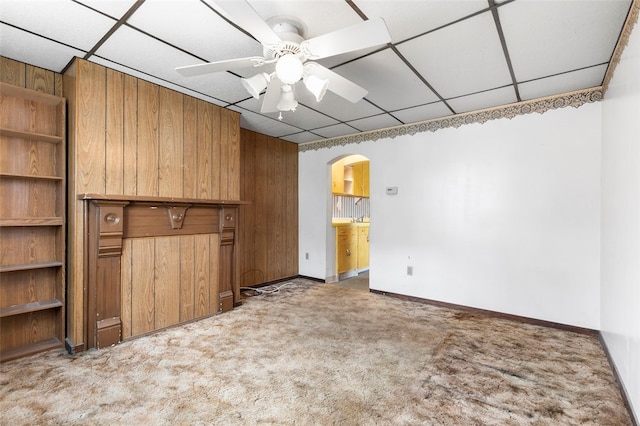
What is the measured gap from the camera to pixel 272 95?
231 centimetres

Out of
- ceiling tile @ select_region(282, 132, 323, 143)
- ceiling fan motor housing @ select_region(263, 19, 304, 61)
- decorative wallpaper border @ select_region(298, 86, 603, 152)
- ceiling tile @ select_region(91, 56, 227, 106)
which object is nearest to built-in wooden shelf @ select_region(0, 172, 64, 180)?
ceiling tile @ select_region(91, 56, 227, 106)

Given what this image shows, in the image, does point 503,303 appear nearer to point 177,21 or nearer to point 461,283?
point 461,283

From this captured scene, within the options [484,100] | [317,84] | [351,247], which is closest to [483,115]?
[484,100]

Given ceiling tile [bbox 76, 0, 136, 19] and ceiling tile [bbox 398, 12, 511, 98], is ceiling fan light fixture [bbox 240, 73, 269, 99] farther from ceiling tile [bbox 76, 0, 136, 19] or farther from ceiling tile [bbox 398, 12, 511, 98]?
ceiling tile [bbox 398, 12, 511, 98]

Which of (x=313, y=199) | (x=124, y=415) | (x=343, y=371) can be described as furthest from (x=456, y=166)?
(x=124, y=415)

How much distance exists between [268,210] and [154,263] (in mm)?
2232

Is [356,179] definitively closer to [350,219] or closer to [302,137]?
[350,219]

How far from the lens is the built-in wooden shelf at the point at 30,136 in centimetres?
237

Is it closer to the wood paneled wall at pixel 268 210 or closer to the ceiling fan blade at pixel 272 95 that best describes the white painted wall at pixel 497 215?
the wood paneled wall at pixel 268 210

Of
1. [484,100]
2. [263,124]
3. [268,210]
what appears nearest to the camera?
[484,100]

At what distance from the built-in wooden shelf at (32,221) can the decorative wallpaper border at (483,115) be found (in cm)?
371

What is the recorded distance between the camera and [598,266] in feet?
9.86

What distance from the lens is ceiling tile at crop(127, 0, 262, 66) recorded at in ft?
6.17

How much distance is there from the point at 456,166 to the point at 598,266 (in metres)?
1.74
